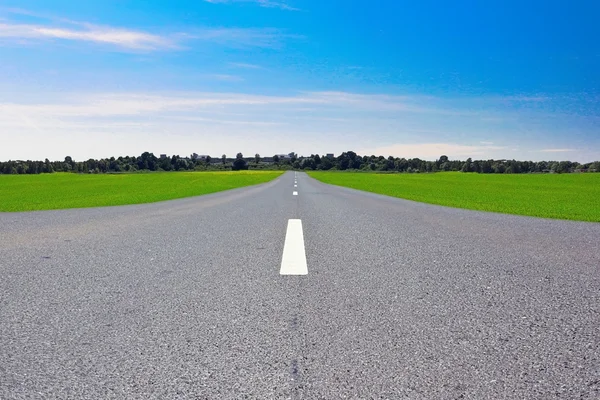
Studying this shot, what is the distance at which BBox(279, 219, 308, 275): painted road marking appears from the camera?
5.50 metres

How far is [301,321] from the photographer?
365cm

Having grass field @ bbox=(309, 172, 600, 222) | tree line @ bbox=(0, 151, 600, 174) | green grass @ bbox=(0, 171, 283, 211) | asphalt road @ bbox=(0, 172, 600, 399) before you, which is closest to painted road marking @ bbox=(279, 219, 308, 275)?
asphalt road @ bbox=(0, 172, 600, 399)

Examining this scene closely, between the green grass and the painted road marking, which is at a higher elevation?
the painted road marking

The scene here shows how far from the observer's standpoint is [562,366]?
9.29ft

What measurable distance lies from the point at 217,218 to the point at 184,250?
14.8ft

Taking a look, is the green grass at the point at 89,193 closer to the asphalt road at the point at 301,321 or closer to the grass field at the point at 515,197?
the grass field at the point at 515,197

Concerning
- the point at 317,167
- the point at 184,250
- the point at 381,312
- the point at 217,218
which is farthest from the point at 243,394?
the point at 317,167

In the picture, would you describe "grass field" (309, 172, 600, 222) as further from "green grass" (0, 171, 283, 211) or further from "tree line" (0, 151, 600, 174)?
"tree line" (0, 151, 600, 174)

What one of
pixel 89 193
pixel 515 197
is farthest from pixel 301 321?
pixel 89 193

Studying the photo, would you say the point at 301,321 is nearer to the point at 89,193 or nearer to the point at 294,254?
the point at 294,254

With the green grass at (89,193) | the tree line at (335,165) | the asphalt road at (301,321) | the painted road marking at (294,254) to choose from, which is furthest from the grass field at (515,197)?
the tree line at (335,165)

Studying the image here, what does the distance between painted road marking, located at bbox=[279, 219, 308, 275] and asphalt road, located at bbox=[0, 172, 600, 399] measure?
11 cm

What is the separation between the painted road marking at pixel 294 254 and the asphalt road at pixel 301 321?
114 millimetres

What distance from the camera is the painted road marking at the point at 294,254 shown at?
18.0 feet
